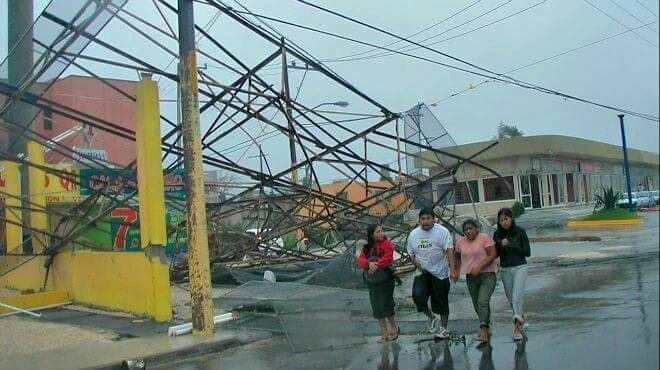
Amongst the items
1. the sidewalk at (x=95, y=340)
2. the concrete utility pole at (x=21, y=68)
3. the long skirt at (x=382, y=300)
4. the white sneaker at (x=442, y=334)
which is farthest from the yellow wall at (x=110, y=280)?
A: the white sneaker at (x=442, y=334)

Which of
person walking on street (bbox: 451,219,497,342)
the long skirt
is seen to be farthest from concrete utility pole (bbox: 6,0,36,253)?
person walking on street (bbox: 451,219,497,342)

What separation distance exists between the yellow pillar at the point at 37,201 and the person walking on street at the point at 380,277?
866 cm

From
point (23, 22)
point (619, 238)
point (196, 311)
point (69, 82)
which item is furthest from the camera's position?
point (69, 82)

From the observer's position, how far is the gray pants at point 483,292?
787 cm

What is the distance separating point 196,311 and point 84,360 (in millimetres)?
1643

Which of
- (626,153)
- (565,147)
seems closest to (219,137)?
(565,147)

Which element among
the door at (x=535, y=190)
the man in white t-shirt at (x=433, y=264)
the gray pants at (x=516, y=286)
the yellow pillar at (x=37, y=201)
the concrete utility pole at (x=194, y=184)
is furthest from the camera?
the door at (x=535, y=190)

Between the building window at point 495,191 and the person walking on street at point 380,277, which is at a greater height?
the building window at point 495,191

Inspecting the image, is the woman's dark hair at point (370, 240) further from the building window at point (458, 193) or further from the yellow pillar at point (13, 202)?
the yellow pillar at point (13, 202)

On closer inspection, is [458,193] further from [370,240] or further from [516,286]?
[516,286]

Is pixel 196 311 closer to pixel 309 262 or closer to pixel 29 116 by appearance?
pixel 309 262

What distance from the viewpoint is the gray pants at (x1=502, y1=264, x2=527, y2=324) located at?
7.73 m

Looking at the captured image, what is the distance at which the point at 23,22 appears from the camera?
16.0m

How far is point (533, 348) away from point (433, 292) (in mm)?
1480
